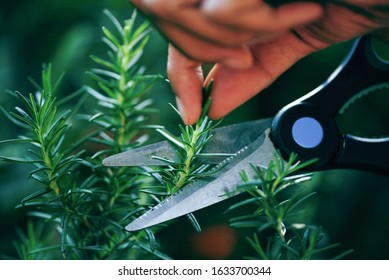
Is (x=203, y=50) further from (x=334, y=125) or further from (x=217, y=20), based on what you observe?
(x=334, y=125)

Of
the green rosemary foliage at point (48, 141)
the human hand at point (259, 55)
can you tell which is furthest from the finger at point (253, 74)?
the green rosemary foliage at point (48, 141)

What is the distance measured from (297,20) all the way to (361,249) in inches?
14.3

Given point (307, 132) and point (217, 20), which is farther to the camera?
point (307, 132)

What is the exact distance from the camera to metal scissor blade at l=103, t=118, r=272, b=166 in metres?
0.44

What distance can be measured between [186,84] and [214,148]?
76 millimetres

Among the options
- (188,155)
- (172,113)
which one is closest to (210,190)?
(188,155)

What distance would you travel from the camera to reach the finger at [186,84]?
410 millimetres

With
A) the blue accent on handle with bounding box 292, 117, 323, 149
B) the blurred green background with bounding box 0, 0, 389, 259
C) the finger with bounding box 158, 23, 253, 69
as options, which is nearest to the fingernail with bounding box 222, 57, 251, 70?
the finger with bounding box 158, 23, 253, 69

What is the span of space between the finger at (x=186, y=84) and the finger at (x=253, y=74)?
0.05 feet

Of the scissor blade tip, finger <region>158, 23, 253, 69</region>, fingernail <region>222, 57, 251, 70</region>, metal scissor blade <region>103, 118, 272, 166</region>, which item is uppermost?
finger <region>158, 23, 253, 69</region>

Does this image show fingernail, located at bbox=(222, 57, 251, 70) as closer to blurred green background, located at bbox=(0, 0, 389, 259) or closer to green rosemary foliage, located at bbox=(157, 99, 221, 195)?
green rosemary foliage, located at bbox=(157, 99, 221, 195)

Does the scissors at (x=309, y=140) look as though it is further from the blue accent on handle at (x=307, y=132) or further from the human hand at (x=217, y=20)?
the human hand at (x=217, y=20)

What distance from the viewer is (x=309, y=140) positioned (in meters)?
0.47

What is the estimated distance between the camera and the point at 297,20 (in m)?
0.34
